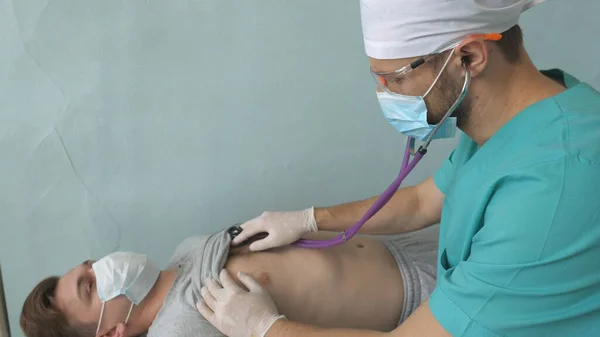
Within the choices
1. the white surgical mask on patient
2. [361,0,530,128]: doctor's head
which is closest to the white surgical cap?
[361,0,530,128]: doctor's head

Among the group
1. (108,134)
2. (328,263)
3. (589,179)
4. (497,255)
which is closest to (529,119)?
(589,179)

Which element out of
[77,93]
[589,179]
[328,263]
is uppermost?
[77,93]

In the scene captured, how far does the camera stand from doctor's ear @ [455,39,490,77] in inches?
38.7

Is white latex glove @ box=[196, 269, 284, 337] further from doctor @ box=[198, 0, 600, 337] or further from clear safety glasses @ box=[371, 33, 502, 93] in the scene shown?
clear safety glasses @ box=[371, 33, 502, 93]

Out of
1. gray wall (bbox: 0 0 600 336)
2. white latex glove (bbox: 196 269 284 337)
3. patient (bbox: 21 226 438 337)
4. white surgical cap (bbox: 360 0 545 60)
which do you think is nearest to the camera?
white surgical cap (bbox: 360 0 545 60)

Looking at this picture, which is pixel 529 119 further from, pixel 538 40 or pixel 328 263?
pixel 538 40

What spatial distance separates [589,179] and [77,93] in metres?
1.34

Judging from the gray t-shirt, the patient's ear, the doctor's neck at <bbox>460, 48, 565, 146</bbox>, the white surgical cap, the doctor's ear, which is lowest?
the patient's ear

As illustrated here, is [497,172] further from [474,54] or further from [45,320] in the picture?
[45,320]

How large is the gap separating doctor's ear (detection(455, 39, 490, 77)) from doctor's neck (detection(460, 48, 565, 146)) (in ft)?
0.05

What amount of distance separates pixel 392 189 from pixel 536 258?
0.49 meters

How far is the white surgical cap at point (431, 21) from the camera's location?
969 millimetres

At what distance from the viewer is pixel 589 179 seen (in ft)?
2.83

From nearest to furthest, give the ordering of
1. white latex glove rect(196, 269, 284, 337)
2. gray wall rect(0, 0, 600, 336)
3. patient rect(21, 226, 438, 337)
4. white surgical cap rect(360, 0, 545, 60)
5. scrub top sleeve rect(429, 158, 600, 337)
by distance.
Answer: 1. scrub top sleeve rect(429, 158, 600, 337)
2. white surgical cap rect(360, 0, 545, 60)
3. white latex glove rect(196, 269, 284, 337)
4. patient rect(21, 226, 438, 337)
5. gray wall rect(0, 0, 600, 336)
